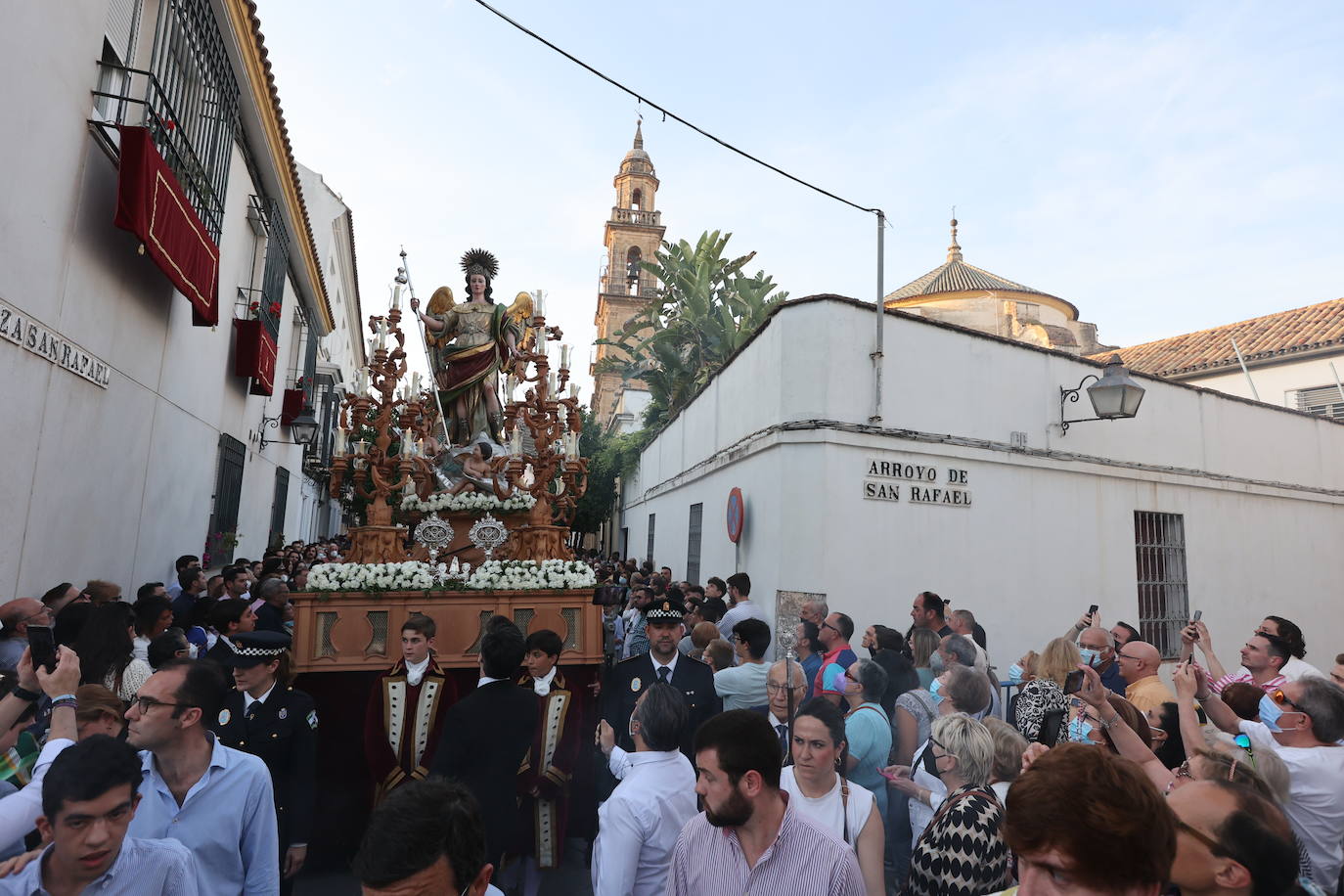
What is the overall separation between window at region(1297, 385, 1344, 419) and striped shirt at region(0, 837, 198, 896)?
2123 cm

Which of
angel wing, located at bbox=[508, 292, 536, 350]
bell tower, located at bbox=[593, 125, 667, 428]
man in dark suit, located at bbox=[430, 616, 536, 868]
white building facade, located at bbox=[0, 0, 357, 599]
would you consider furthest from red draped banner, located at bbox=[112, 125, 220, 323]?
bell tower, located at bbox=[593, 125, 667, 428]

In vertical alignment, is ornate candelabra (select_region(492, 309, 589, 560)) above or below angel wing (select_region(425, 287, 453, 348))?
below

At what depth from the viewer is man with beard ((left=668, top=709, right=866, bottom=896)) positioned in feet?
7.34

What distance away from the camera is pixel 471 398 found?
7.61 meters

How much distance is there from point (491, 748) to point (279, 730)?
97cm

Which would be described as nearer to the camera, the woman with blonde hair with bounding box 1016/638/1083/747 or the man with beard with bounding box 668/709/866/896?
the man with beard with bounding box 668/709/866/896

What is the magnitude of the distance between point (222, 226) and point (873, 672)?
934cm

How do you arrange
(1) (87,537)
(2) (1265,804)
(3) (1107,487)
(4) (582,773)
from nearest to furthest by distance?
(2) (1265,804), (4) (582,773), (1) (87,537), (3) (1107,487)

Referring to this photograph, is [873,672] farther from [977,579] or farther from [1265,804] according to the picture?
[977,579]

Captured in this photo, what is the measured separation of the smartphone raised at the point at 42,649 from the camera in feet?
8.26

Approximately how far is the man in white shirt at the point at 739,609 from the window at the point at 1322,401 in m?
15.6

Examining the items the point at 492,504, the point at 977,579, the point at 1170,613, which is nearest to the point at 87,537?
the point at 492,504

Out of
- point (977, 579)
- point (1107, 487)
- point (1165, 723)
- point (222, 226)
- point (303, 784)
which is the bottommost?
point (303, 784)

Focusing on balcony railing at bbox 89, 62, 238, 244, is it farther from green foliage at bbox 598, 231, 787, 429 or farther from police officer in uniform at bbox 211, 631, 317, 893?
green foliage at bbox 598, 231, 787, 429
